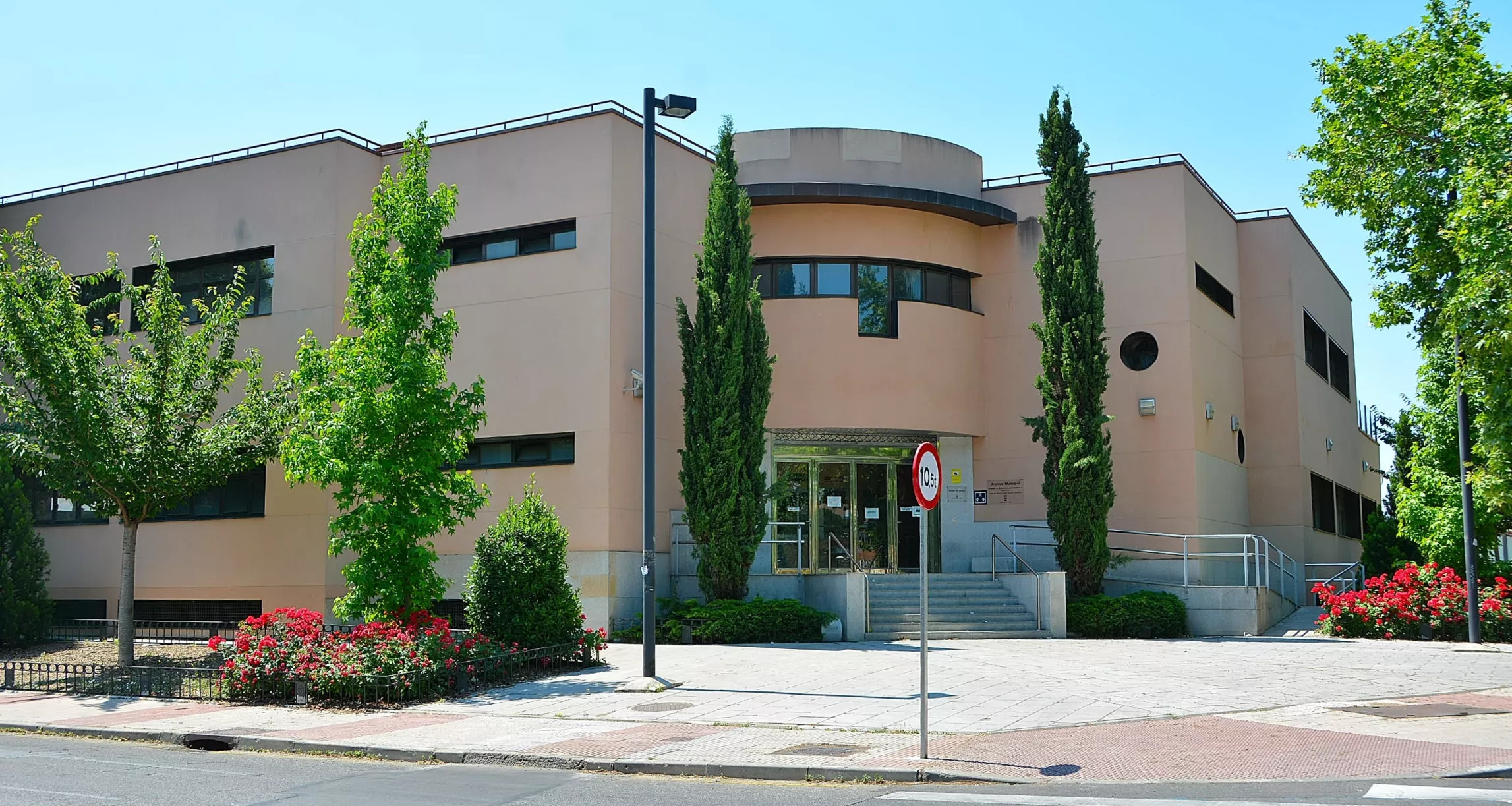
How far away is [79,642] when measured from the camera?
22.5 m

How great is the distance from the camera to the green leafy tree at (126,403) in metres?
18.0

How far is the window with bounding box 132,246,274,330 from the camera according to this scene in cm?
2497

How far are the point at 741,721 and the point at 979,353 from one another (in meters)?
15.9

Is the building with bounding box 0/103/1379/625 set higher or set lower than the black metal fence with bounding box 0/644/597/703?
higher

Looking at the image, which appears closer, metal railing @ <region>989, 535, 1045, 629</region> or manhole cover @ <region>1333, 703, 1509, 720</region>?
manhole cover @ <region>1333, 703, 1509, 720</region>

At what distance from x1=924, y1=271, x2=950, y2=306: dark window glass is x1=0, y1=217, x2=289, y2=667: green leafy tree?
1304cm

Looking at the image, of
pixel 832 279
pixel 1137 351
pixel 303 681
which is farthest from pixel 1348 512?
pixel 303 681

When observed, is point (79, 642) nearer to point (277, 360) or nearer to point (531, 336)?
point (277, 360)

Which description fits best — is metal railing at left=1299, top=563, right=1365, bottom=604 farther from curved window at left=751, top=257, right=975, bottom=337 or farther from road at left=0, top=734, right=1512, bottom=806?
road at left=0, top=734, right=1512, bottom=806

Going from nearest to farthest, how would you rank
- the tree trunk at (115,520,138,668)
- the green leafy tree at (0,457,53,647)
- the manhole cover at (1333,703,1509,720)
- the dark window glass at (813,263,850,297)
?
the manhole cover at (1333,703,1509,720), the tree trunk at (115,520,138,668), the green leafy tree at (0,457,53,647), the dark window glass at (813,263,850,297)

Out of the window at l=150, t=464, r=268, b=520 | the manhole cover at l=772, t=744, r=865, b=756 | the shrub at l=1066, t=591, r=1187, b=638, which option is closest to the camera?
the manhole cover at l=772, t=744, r=865, b=756

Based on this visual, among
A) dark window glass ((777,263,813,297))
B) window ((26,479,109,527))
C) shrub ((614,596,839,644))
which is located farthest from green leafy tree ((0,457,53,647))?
dark window glass ((777,263,813,297))

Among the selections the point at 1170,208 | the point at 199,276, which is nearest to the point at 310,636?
the point at 199,276

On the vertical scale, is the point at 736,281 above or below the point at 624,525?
above
